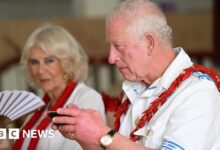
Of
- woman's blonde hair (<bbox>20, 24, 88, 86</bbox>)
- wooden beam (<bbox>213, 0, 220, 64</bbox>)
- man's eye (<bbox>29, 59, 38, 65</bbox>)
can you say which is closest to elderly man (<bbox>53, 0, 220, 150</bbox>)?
woman's blonde hair (<bbox>20, 24, 88, 86</bbox>)

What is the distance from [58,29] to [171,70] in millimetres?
1024

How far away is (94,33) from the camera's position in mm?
5891

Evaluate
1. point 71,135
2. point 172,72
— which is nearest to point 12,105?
point 71,135

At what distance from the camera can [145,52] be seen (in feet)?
6.43

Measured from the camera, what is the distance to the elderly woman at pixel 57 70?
9.12 ft

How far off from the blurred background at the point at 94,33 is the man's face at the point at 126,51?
326 centimetres

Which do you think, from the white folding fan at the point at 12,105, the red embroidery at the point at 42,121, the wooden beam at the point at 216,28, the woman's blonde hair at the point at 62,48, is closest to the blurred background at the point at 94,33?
the wooden beam at the point at 216,28

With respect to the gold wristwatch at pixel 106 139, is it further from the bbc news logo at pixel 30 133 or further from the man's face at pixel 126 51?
the bbc news logo at pixel 30 133

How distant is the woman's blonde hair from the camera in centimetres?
283

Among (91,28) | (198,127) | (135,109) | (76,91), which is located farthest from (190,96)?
(91,28)

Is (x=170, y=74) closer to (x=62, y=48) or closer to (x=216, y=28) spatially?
(x=62, y=48)

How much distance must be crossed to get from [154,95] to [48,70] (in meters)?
0.98

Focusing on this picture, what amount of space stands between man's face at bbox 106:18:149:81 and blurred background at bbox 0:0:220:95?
326 cm

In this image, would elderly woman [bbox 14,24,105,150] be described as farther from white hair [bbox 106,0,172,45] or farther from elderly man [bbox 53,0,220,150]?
white hair [bbox 106,0,172,45]
